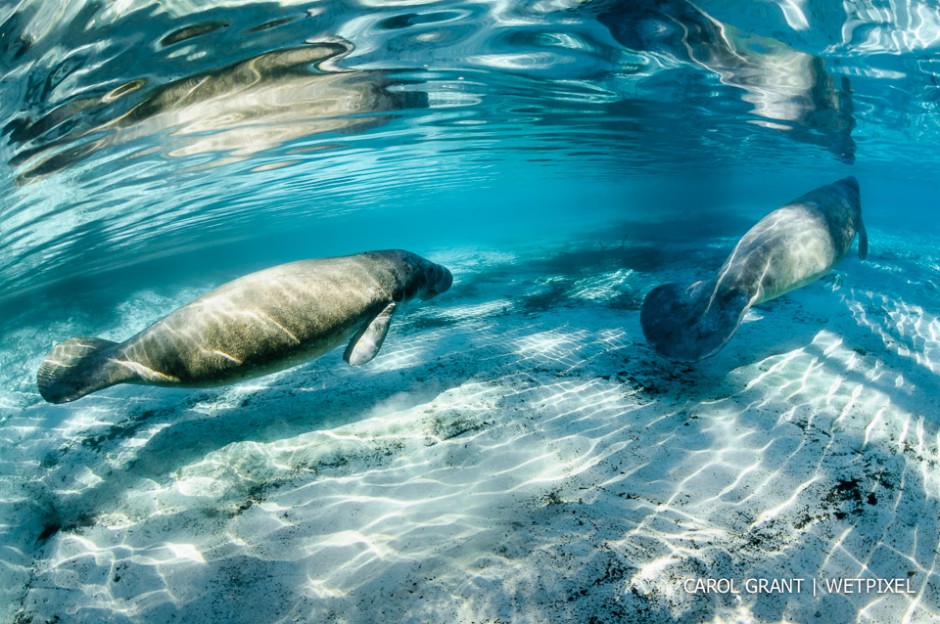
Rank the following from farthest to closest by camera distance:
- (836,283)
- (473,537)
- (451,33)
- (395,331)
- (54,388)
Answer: (836,283) < (395,331) < (451,33) < (54,388) < (473,537)

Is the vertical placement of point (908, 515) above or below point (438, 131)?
below

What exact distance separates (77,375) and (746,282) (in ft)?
25.0

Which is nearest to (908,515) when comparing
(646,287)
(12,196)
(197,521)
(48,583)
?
(197,521)

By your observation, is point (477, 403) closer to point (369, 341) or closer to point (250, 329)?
point (369, 341)

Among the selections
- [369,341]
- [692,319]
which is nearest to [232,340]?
[369,341]

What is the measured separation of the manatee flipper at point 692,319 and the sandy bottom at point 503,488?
458 mm

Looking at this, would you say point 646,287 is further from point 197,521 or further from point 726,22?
point 197,521

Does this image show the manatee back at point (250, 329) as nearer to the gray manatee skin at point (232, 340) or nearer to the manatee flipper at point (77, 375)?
the gray manatee skin at point (232, 340)

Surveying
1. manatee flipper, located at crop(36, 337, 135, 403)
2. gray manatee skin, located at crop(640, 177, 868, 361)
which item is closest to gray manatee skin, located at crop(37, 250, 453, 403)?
manatee flipper, located at crop(36, 337, 135, 403)

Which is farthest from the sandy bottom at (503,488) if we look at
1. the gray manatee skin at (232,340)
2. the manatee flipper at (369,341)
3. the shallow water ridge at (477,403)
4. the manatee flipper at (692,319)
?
the gray manatee skin at (232,340)

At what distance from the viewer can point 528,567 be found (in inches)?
101

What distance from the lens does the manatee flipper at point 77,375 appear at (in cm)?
385

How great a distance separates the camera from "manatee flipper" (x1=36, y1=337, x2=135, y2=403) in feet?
12.6

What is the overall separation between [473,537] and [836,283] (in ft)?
34.9
